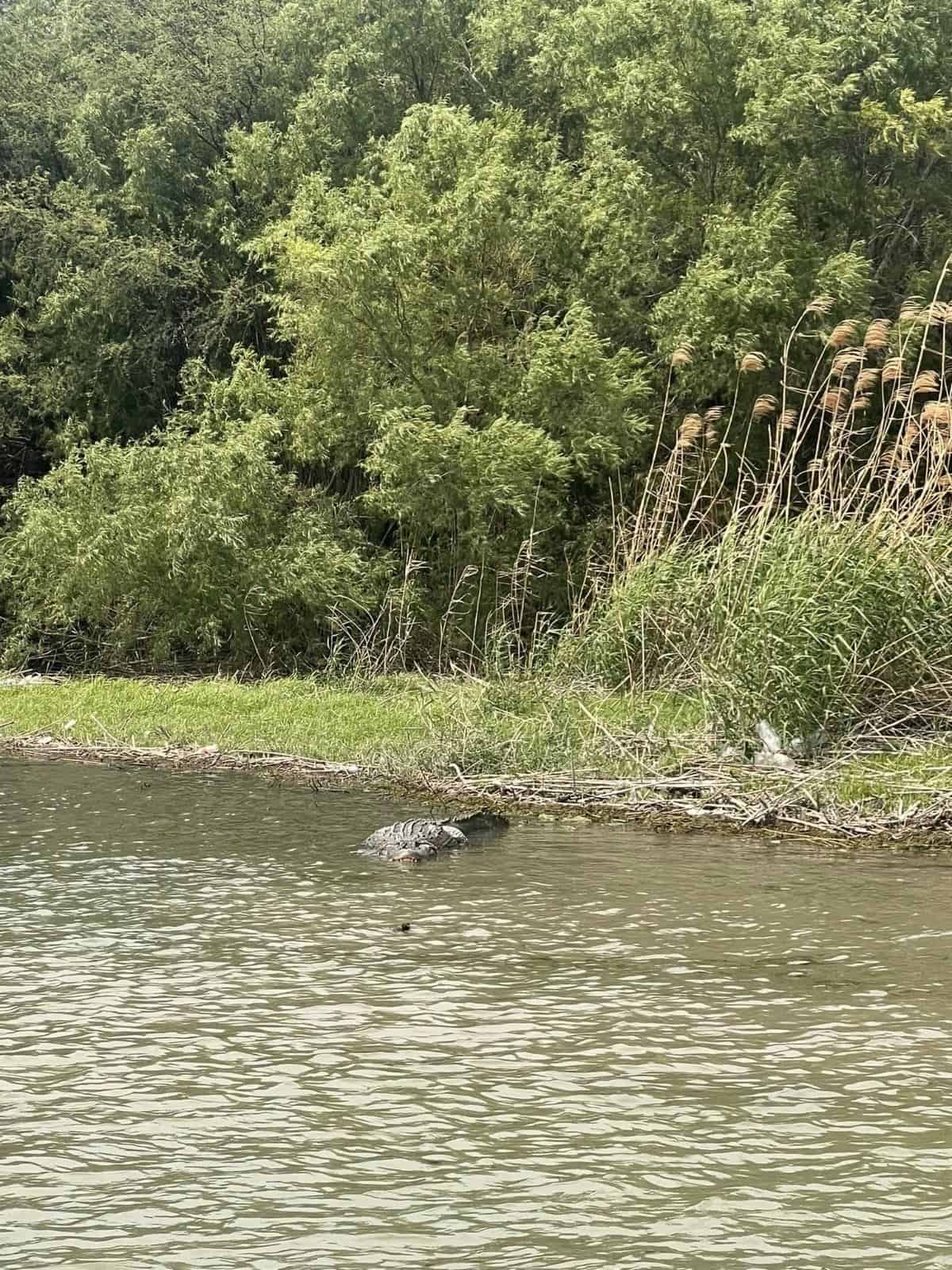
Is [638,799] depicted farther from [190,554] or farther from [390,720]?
[190,554]

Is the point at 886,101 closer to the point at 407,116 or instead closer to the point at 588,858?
the point at 407,116

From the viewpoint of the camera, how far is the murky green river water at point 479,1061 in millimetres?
4473

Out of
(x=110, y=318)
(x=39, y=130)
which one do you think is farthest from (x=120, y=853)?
(x=39, y=130)

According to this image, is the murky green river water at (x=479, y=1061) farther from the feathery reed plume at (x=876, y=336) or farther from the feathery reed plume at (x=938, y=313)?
the feathery reed plume at (x=876, y=336)

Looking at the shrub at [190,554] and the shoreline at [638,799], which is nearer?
the shoreline at [638,799]

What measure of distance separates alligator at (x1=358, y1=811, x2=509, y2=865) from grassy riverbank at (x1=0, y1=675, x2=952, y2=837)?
4.56 ft

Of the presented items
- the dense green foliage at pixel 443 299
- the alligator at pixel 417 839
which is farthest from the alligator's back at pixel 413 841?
the dense green foliage at pixel 443 299

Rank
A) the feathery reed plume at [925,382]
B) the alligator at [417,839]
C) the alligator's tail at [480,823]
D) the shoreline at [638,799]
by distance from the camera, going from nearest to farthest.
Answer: the alligator at [417,839] < the shoreline at [638,799] < the alligator's tail at [480,823] < the feathery reed plume at [925,382]

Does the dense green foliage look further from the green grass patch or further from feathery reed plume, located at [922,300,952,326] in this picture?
feathery reed plume, located at [922,300,952,326]

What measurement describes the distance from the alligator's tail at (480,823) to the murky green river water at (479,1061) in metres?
0.54

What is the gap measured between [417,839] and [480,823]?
882 millimetres

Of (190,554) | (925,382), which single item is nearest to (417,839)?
(925,382)

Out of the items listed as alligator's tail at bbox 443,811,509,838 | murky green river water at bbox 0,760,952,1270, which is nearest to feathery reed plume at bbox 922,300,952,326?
murky green river water at bbox 0,760,952,1270

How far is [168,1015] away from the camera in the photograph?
256 inches
